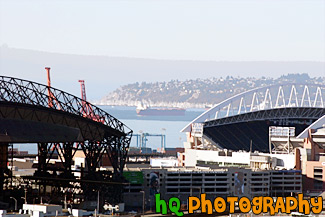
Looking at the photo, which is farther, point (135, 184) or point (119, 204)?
point (135, 184)

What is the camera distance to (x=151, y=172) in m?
183

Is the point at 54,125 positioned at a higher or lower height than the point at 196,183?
higher

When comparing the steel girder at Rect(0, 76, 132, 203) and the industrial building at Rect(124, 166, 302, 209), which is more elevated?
the steel girder at Rect(0, 76, 132, 203)

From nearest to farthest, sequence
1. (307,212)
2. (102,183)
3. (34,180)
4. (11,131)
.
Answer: (307,212) → (11,131) → (102,183) → (34,180)

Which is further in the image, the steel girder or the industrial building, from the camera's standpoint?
the industrial building

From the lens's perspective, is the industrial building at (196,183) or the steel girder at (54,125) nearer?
the steel girder at (54,125)

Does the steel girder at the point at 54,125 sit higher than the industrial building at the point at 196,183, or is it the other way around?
the steel girder at the point at 54,125

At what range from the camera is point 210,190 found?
190 m

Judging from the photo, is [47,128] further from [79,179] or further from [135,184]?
[135,184]

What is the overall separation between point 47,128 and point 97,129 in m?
10.8

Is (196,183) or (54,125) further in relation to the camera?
(196,183)

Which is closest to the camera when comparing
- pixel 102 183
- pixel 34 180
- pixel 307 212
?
pixel 307 212

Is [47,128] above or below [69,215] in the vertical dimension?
above

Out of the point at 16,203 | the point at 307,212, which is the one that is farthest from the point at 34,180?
the point at 307,212
